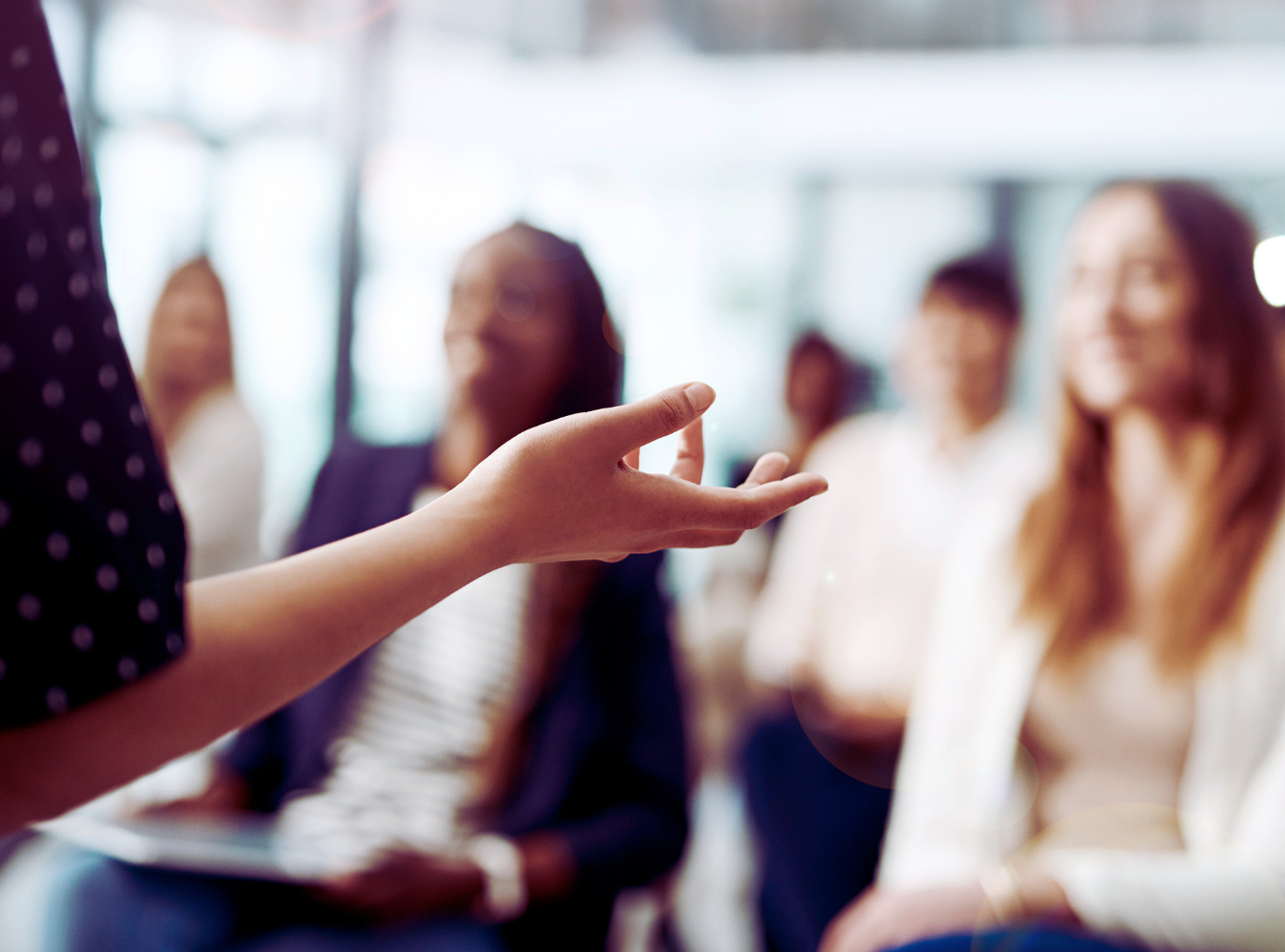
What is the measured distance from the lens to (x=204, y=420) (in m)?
1.29

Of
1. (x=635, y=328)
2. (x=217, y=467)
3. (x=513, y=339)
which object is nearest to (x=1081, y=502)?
(x=635, y=328)

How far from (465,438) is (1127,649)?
60cm

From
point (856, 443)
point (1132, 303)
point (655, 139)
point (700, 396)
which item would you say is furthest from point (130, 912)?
point (655, 139)

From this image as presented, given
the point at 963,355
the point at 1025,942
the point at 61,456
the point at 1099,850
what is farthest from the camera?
the point at 963,355

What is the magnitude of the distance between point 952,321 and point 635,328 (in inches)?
32.2

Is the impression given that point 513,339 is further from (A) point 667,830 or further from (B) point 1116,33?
(B) point 1116,33

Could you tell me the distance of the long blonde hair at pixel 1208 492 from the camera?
30.1 inches

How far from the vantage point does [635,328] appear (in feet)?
2.70

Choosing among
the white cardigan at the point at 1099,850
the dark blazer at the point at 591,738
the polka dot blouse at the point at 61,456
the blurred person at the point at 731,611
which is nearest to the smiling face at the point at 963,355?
the white cardigan at the point at 1099,850

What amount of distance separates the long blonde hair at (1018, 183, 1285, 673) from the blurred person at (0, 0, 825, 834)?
0.56m

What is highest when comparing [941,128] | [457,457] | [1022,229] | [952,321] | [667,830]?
[941,128]

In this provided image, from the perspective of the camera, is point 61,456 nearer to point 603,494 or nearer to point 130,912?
point 603,494

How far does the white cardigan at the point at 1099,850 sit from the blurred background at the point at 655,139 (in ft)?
4.19

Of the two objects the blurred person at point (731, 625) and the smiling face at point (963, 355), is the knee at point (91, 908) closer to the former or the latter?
the smiling face at point (963, 355)
